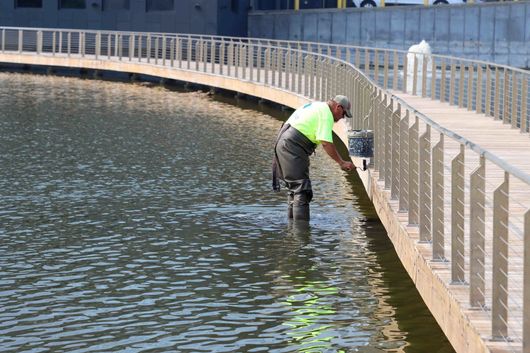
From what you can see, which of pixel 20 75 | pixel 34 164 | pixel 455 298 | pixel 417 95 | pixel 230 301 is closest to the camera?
pixel 455 298

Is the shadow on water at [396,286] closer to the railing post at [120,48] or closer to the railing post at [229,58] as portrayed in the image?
the railing post at [229,58]

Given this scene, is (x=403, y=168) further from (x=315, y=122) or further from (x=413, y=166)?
(x=315, y=122)

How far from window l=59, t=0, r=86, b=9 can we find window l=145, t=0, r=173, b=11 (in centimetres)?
279

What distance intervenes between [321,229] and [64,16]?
4093 centimetres

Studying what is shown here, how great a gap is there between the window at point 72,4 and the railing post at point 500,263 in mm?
47714

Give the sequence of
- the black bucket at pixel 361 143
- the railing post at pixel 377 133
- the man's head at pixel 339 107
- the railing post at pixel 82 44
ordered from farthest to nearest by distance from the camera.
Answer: the railing post at pixel 82 44
the railing post at pixel 377 133
the black bucket at pixel 361 143
the man's head at pixel 339 107

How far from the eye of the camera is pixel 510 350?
711 centimetres

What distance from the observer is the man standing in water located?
14.0 metres

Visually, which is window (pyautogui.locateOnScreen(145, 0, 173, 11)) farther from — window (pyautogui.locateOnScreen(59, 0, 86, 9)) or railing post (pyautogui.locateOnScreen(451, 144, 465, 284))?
railing post (pyautogui.locateOnScreen(451, 144, 465, 284))

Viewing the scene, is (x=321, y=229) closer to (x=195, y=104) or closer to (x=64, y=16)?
(x=195, y=104)

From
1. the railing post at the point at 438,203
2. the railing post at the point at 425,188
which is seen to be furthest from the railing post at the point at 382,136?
the railing post at the point at 438,203

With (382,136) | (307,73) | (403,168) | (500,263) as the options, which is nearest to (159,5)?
(307,73)

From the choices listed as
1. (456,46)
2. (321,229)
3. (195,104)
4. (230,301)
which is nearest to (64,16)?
(456,46)

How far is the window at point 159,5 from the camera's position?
52031mm
